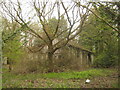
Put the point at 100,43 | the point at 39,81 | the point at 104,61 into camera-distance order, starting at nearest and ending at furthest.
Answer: the point at 39,81, the point at 104,61, the point at 100,43

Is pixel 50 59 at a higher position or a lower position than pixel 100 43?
lower

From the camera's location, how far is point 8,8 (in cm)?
634

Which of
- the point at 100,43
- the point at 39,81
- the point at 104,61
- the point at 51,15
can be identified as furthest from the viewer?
the point at 100,43

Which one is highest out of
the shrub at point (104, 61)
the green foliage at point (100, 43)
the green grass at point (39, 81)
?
Result: the green foliage at point (100, 43)

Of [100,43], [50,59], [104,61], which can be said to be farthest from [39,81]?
[100,43]

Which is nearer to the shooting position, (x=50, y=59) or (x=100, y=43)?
(x=50, y=59)

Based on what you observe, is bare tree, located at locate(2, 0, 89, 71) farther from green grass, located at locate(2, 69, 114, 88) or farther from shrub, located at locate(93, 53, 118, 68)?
shrub, located at locate(93, 53, 118, 68)

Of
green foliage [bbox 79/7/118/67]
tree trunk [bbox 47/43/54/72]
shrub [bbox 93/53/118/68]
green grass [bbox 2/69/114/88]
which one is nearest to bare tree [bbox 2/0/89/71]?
tree trunk [bbox 47/43/54/72]

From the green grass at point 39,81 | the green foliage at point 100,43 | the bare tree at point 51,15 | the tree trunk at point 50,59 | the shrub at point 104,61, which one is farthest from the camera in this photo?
the shrub at point 104,61

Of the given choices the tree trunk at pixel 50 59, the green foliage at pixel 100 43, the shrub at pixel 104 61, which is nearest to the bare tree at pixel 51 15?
the tree trunk at pixel 50 59

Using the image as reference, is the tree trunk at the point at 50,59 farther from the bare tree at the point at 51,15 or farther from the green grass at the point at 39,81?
the green grass at the point at 39,81

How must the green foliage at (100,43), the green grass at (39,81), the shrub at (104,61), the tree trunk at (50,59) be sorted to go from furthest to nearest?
1. the shrub at (104,61)
2. the green foliage at (100,43)
3. the tree trunk at (50,59)
4. the green grass at (39,81)

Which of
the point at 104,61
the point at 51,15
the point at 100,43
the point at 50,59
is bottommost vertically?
the point at 104,61

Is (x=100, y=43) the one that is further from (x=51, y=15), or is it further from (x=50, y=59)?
(x=51, y=15)
